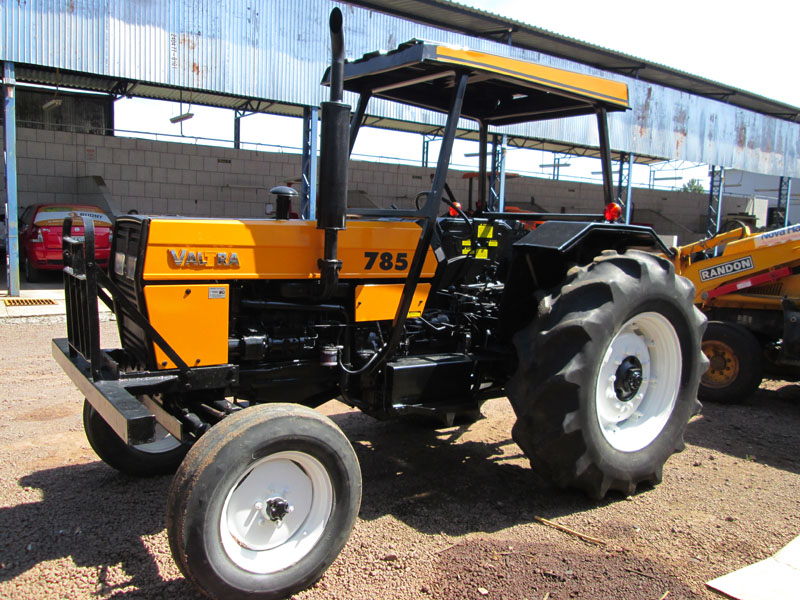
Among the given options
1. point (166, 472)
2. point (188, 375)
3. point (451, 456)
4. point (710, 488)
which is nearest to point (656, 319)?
point (710, 488)

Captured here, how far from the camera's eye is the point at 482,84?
13.2 ft

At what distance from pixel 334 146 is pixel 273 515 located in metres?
1.60

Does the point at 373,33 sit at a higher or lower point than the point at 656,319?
higher

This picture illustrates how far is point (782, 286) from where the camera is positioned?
5.98 m

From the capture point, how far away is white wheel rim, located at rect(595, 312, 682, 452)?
383 cm

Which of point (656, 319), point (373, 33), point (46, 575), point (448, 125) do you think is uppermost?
point (373, 33)

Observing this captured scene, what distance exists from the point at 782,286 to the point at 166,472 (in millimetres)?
5463

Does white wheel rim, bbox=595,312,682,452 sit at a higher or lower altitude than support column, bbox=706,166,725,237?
lower

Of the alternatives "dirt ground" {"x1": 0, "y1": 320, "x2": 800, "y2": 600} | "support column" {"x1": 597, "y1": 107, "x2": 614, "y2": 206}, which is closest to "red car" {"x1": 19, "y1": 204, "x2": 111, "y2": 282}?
"dirt ground" {"x1": 0, "y1": 320, "x2": 800, "y2": 600}

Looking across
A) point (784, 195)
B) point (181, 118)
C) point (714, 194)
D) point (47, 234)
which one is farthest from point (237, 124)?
point (784, 195)

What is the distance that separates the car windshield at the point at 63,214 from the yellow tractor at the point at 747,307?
1077 cm

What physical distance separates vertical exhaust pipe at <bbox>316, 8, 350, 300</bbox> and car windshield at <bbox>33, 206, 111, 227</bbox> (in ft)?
35.9

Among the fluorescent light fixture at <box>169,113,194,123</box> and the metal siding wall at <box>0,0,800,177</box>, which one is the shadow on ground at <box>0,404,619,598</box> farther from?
the fluorescent light fixture at <box>169,113,194,123</box>

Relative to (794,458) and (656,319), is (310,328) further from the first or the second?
(794,458)
